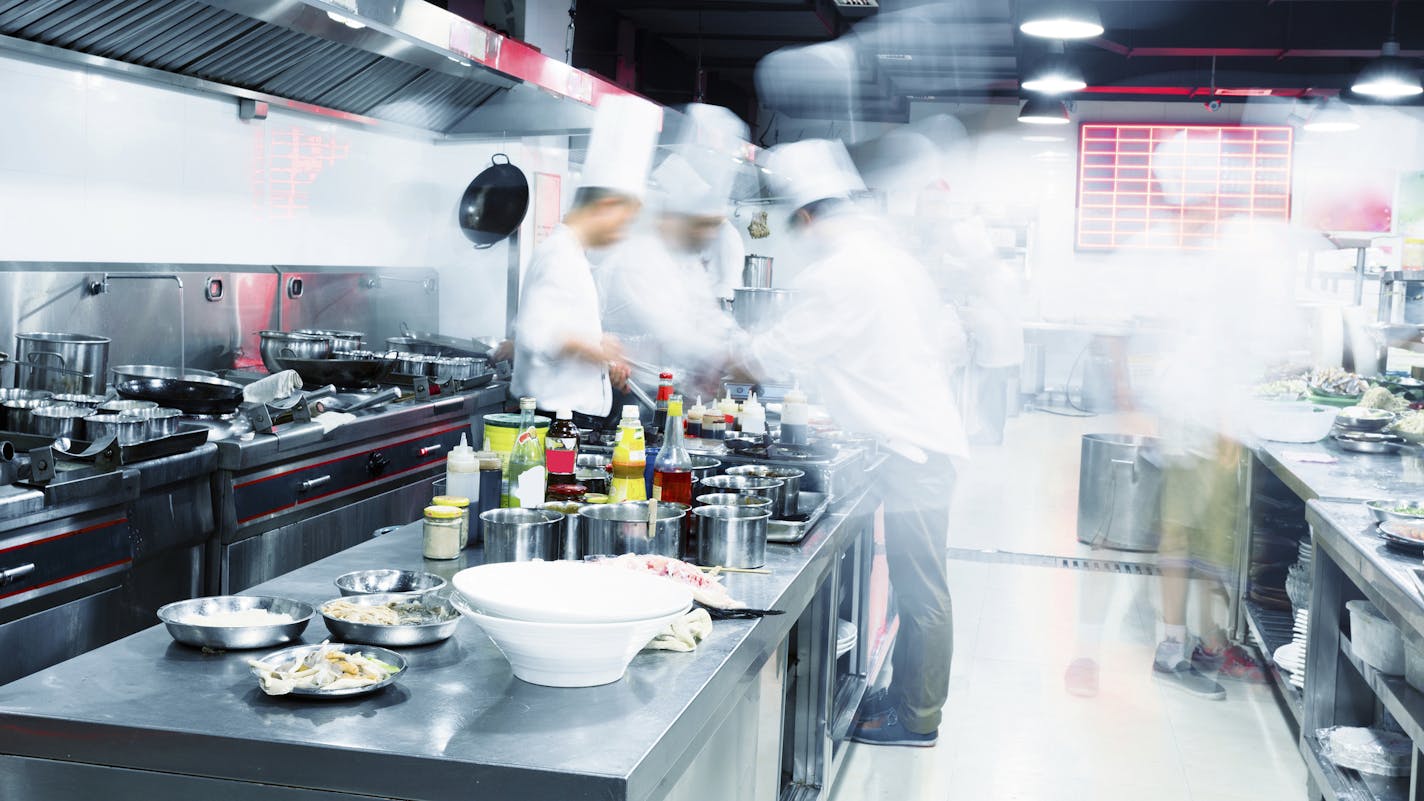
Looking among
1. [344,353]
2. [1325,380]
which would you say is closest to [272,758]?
[344,353]

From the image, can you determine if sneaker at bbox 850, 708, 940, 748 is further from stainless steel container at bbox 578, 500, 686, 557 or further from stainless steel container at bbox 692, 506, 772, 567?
stainless steel container at bbox 578, 500, 686, 557

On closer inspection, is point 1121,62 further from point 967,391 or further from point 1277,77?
point 967,391

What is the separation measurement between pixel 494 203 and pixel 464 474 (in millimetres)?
4223

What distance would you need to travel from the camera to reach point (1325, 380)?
5598 mm

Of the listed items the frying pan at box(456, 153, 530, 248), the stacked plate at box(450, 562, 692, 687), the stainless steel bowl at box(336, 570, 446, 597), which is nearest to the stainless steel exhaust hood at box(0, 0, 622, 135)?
the frying pan at box(456, 153, 530, 248)

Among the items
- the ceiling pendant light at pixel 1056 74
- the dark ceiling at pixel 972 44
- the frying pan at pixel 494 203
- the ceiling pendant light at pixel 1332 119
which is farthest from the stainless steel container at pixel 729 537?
the ceiling pendant light at pixel 1332 119

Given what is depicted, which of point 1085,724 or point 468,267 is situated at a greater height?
point 468,267

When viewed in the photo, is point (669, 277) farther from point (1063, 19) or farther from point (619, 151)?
point (1063, 19)

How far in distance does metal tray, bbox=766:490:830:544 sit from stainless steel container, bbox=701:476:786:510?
7cm

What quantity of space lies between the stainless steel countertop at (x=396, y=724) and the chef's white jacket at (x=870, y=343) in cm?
201

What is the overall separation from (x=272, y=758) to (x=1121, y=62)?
40.0 feet

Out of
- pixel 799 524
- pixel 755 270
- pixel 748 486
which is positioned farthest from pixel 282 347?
pixel 755 270

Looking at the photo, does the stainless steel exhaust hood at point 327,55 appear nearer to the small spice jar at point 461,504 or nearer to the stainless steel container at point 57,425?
the stainless steel container at point 57,425

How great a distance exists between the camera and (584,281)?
4.41 meters
